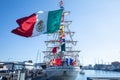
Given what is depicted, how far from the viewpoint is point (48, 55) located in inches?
3568

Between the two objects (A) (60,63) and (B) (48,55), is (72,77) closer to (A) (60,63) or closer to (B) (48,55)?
(A) (60,63)

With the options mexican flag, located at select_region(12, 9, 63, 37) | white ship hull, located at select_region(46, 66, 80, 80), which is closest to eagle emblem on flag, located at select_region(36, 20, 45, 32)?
mexican flag, located at select_region(12, 9, 63, 37)

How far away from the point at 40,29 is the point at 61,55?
46455 millimetres

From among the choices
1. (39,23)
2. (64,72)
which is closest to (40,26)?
(39,23)

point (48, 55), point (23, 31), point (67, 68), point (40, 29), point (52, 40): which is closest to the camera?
point (23, 31)

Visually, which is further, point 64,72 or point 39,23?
point 64,72

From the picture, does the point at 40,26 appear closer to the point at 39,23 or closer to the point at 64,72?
the point at 39,23

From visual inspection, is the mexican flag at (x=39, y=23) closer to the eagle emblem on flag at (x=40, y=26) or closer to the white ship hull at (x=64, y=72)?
the eagle emblem on flag at (x=40, y=26)

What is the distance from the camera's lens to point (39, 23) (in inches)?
609

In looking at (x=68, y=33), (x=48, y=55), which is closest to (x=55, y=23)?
(x=68, y=33)

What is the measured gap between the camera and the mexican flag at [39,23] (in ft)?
47.1

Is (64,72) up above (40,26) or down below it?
below

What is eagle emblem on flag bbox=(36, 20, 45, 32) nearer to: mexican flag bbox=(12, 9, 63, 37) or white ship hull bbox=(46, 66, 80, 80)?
mexican flag bbox=(12, 9, 63, 37)

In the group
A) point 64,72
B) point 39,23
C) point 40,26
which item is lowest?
point 64,72
